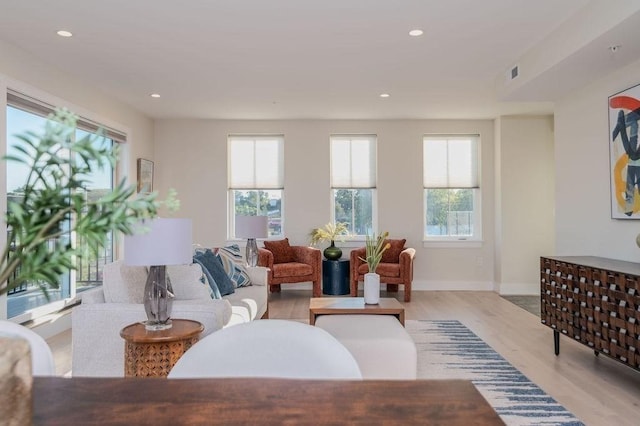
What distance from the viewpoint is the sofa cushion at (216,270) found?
12.9 feet

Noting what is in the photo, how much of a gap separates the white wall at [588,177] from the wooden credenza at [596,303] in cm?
35

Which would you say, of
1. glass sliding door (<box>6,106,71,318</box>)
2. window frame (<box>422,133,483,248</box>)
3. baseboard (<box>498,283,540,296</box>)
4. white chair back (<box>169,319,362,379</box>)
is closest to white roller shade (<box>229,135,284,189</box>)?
window frame (<box>422,133,483,248</box>)

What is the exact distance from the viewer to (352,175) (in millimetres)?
Answer: 7262

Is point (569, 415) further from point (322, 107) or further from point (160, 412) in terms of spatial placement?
point (322, 107)

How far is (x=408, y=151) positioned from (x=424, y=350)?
12.8 feet

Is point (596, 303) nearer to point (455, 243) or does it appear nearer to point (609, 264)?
point (609, 264)

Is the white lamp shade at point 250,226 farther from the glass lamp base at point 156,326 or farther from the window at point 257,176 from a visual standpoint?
the glass lamp base at point 156,326

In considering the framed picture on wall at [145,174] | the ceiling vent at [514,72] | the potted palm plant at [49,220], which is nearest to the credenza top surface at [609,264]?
the ceiling vent at [514,72]

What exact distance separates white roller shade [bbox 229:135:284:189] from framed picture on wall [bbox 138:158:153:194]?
1191mm

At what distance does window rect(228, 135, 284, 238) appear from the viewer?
7234 millimetres

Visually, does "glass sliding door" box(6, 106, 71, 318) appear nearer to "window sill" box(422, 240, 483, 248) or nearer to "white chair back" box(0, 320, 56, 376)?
"white chair back" box(0, 320, 56, 376)

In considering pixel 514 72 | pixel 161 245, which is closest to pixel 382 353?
pixel 161 245

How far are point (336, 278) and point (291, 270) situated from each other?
730 mm

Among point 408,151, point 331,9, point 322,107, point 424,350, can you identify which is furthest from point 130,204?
point 408,151
